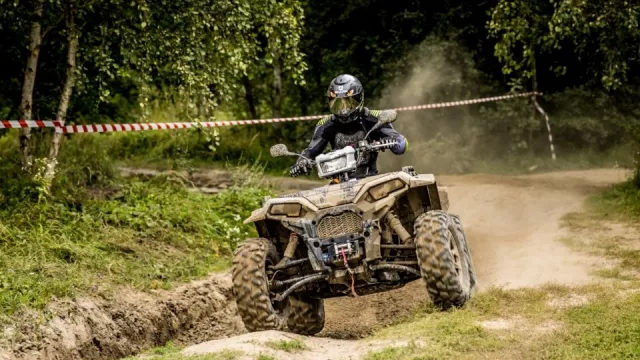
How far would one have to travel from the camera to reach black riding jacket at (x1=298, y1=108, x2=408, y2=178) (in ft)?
28.8

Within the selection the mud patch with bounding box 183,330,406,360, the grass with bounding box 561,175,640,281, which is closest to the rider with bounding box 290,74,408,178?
the mud patch with bounding box 183,330,406,360

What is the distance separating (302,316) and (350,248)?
1133mm

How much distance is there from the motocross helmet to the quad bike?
2.06 feet

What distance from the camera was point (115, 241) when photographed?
10219 millimetres

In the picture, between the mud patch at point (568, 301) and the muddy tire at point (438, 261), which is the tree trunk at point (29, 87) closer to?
the muddy tire at point (438, 261)

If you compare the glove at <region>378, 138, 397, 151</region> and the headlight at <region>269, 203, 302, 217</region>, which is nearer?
the headlight at <region>269, 203, 302, 217</region>

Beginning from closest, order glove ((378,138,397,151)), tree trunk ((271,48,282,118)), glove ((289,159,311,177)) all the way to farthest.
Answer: glove ((378,138,397,151)) < glove ((289,159,311,177)) < tree trunk ((271,48,282,118))

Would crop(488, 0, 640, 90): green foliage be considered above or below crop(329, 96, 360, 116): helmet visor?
above

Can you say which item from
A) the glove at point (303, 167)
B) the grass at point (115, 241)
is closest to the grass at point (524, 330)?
the glove at point (303, 167)

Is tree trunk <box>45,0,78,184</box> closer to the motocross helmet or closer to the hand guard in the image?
the motocross helmet

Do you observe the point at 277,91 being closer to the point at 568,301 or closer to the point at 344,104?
the point at 344,104

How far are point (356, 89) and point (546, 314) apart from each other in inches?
110

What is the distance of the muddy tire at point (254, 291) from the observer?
7.61 metres

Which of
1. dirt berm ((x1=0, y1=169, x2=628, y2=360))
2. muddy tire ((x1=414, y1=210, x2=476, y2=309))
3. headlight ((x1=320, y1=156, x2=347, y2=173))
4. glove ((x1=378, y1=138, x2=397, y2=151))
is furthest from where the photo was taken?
glove ((x1=378, y1=138, x2=397, y2=151))
